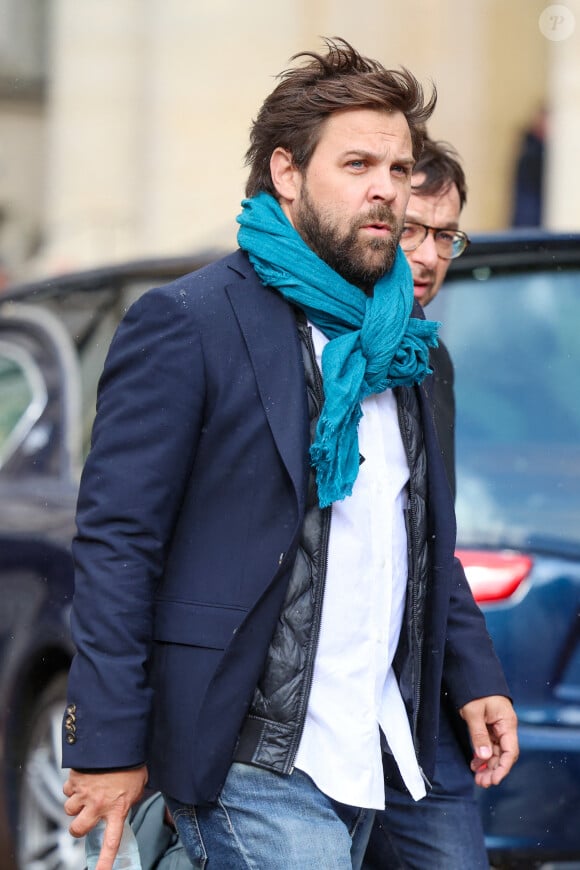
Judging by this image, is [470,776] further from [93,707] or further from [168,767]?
[93,707]

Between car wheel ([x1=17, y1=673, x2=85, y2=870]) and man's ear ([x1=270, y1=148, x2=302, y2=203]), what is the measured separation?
2.00m

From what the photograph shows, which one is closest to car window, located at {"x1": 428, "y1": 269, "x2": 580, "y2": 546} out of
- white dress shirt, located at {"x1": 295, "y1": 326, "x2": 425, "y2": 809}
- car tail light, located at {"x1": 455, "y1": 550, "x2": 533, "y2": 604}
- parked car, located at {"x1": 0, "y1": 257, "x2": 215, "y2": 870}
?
car tail light, located at {"x1": 455, "y1": 550, "x2": 533, "y2": 604}

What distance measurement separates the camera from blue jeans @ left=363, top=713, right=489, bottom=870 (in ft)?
9.14

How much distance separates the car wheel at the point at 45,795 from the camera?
4.13m

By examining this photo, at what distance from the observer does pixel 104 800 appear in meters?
2.30

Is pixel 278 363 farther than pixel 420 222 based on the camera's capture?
No

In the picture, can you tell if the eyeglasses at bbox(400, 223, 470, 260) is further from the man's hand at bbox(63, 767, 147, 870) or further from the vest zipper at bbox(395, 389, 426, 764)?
the man's hand at bbox(63, 767, 147, 870)

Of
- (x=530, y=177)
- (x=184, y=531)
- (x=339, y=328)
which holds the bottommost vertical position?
(x=530, y=177)

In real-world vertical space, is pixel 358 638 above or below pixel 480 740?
above

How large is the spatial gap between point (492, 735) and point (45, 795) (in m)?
1.76

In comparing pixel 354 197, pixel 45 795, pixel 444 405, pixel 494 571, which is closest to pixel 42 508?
pixel 45 795

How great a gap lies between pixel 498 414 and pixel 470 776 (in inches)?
59.2

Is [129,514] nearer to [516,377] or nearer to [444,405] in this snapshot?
[444,405]

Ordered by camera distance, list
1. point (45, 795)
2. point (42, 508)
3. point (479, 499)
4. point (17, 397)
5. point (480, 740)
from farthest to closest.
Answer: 1. point (17, 397)
2. point (42, 508)
3. point (45, 795)
4. point (479, 499)
5. point (480, 740)
